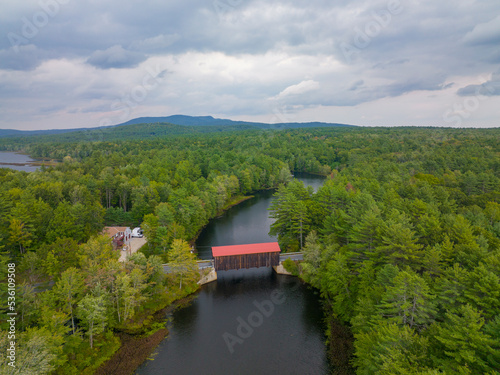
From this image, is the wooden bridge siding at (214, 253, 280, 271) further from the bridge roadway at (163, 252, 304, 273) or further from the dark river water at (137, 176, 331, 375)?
the dark river water at (137, 176, 331, 375)

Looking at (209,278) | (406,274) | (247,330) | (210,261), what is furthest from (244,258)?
(406,274)

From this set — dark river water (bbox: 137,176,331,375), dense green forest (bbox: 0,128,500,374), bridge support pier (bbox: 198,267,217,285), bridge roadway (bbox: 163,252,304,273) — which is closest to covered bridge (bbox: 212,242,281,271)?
bridge support pier (bbox: 198,267,217,285)

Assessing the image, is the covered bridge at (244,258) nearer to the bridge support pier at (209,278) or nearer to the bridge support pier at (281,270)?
the bridge support pier at (281,270)

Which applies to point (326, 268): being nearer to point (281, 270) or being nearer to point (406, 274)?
point (281, 270)

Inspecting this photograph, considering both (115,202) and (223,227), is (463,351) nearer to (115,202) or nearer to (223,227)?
(223,227)

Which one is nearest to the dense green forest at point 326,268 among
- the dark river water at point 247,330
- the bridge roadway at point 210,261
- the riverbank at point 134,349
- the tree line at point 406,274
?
the tree line at point 406,274

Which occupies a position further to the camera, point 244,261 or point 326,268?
point 244,261
